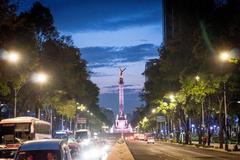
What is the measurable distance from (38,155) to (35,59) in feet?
144

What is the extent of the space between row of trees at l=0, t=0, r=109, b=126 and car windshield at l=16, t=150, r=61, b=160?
98.7ft

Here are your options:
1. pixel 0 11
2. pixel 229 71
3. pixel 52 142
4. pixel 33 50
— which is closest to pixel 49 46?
pixel 33 50

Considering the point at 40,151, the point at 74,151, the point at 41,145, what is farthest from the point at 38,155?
the point at 74,151

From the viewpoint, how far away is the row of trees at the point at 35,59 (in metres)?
47.6

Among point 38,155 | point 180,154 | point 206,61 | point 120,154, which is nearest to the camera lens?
point 38,155

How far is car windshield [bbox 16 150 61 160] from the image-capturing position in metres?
15.5

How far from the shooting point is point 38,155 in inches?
615

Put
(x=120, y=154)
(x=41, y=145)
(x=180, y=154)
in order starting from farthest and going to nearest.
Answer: (x=180, y=154)
(x=120, y=154)
(x=41, y=145)

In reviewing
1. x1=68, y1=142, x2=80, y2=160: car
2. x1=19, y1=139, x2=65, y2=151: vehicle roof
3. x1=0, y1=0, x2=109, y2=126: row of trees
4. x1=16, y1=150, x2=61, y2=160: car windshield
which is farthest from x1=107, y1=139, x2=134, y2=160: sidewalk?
x1=16, y1=150, x2=61, y2=160: car windshield

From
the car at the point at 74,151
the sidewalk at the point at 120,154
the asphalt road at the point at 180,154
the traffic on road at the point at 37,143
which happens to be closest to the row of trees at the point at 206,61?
the asphalt road at the point at 180,154

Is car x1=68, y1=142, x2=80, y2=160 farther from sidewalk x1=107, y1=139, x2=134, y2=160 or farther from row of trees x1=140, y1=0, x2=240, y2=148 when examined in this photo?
row of trees x1=140, y1=0, x2=240, y2=148

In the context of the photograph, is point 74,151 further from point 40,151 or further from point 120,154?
point 120,154

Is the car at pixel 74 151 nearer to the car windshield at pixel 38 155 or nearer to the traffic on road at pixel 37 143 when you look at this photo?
the traffic on road at pixel 37 143

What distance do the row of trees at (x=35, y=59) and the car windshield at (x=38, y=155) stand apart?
98.7 ft
